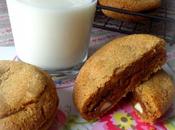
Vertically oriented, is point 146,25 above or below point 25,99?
below

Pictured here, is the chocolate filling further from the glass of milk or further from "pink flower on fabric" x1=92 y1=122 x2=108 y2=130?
the glass of milk

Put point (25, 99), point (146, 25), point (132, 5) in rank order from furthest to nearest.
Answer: point (146, 25) < point (132, 5) < point (25, 99)

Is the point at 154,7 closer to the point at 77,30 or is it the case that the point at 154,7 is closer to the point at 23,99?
the point at 77,30

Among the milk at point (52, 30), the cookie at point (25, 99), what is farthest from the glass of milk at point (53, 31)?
the cookie at point (25, 99)

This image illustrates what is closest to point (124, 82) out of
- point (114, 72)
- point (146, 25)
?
point (114, 72)

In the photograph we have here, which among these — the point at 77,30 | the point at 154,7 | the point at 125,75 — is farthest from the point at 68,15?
the point at 154,7

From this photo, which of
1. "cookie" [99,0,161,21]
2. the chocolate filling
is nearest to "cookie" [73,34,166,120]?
the chocolate filling

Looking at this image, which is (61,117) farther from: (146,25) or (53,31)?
(146,25)
